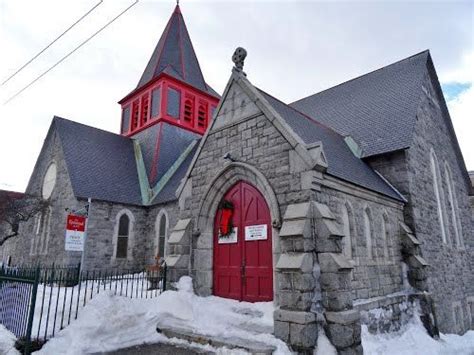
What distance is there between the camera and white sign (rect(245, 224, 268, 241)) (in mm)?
7707

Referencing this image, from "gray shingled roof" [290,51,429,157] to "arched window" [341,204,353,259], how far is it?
4.30 m

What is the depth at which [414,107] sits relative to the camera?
501 inches

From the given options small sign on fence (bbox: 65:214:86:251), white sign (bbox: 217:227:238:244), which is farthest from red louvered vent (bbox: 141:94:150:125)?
white sign (bbox: 217:227:238:244)

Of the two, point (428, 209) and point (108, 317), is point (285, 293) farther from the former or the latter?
point (428, 209)

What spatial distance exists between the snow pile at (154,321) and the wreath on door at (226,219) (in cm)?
166

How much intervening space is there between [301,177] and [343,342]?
124 inches

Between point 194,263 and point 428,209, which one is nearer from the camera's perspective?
point 194,263

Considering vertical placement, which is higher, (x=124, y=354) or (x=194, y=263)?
(x=194, y=263)

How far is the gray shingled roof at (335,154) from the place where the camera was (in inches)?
336

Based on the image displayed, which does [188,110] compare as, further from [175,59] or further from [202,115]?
[175,59]

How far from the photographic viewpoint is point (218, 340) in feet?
20.5

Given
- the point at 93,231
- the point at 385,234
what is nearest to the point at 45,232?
the point at 93,231

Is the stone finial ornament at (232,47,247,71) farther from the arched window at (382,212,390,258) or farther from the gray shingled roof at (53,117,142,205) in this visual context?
the gray shingled roof at (53,117,142,205)

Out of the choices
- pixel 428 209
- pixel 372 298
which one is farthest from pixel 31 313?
pixel 428 209
